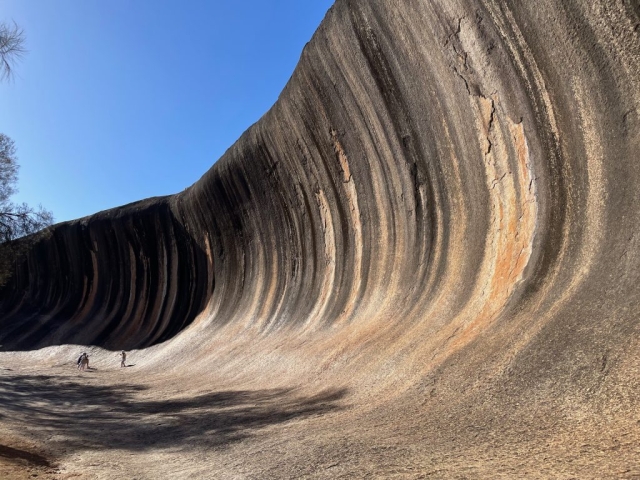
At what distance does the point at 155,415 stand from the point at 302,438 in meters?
4.26

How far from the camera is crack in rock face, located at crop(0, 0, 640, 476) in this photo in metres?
4.58

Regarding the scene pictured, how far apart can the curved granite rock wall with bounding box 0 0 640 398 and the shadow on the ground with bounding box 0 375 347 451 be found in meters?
1.62

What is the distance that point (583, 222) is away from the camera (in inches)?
201

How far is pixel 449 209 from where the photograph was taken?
785 cm

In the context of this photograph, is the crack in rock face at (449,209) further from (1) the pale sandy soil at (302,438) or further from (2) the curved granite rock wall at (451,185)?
(1) the pale sandy soil at (302,438)

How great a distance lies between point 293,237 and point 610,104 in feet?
31.9

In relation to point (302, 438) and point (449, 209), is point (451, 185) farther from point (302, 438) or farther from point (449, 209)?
point (302, 438)

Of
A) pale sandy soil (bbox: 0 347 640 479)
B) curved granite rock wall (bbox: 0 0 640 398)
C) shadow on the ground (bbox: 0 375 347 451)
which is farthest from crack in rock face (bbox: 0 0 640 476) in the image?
shadow on the ground (bbox: 0 375 347 451)

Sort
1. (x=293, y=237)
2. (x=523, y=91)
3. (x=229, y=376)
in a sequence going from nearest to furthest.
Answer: (x=523, y=91) < (x=229, y=376) < (x=293, y=237)

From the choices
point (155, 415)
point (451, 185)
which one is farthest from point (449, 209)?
point (155, 415)

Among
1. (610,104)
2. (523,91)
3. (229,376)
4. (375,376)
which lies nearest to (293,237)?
(229,376)

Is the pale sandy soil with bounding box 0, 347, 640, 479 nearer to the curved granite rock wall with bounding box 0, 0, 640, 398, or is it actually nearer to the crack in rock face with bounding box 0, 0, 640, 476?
the crack in rock face with bounding box 0, 0, 640, 476

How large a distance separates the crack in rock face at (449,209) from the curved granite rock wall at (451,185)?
27 mm

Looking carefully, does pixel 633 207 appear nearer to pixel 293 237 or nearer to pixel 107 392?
pixel 293 237
